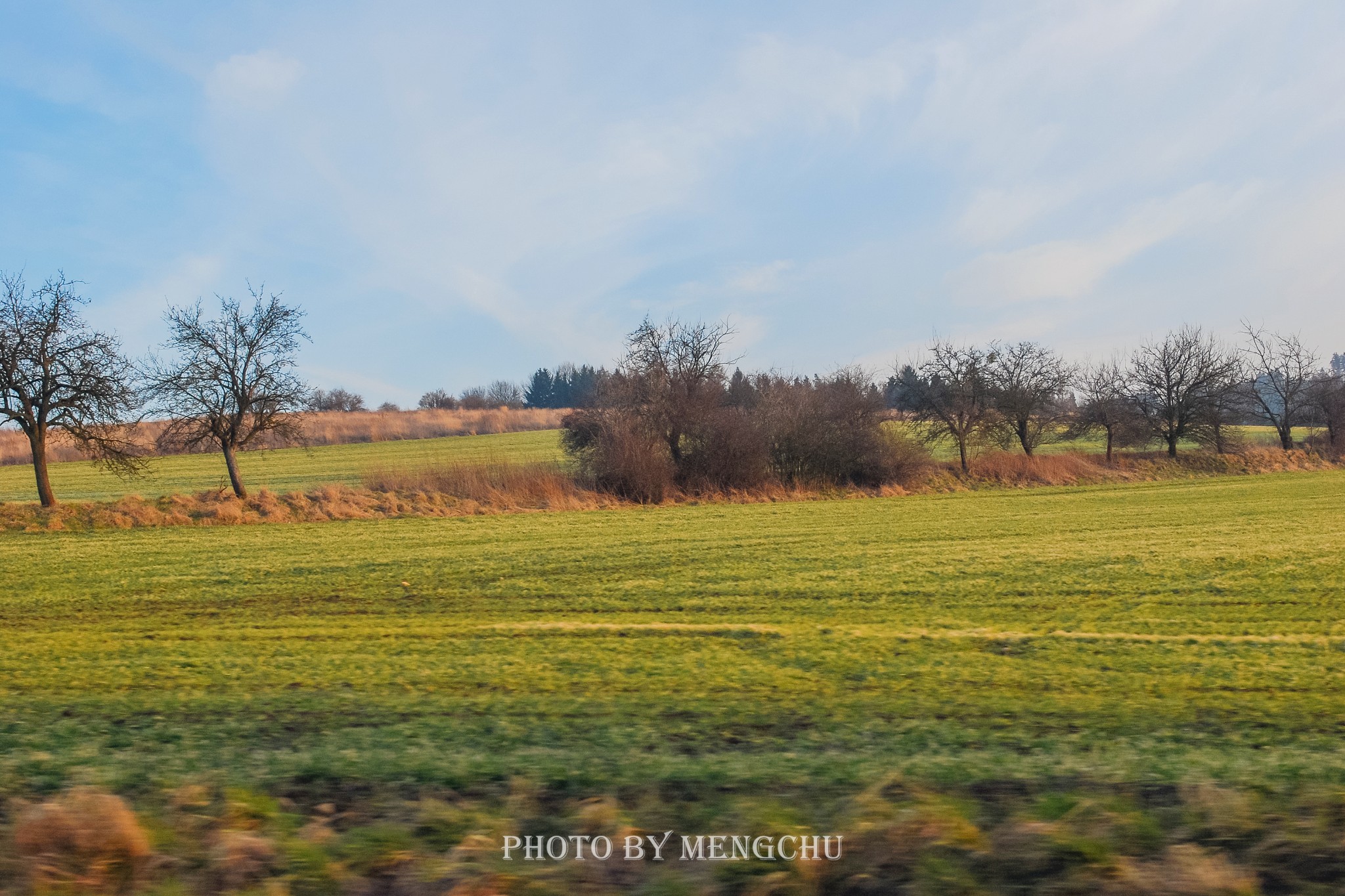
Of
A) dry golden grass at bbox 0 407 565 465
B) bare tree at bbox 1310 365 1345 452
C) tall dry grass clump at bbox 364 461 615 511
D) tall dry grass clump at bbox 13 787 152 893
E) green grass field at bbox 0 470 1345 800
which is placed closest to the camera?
tall dry grass clump at bbox 13 787 152 893

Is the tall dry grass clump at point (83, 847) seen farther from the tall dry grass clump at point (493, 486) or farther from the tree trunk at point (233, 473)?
the tall dry grass clump at point (493, 486)

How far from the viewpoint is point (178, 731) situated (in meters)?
5.52

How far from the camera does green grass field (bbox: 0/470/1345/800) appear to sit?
4758 millimetres

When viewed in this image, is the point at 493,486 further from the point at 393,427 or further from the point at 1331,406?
the point at 1331,406

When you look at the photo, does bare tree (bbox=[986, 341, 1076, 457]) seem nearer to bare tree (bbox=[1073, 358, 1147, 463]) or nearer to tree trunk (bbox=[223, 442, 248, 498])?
bare tree (bbox=[1073, 358, 1147, 463])

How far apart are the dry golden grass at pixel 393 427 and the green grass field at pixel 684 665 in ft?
167

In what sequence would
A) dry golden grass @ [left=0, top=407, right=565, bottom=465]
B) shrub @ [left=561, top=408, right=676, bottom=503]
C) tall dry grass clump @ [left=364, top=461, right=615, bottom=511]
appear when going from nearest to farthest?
tall dry grass clump @ [left=364, top=461, right=615, bottom=511] < shrub @ [left=561, top=408, right=676, bottom=503] < dry golden grass @ [left=0, top=407, right=565, bottom=465]

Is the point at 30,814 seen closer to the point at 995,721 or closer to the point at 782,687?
the point at 782,687

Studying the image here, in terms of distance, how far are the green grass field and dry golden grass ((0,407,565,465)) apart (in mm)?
50831

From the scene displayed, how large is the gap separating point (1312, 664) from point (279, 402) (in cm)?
2737

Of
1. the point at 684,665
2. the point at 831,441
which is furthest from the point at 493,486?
the point at 684,665

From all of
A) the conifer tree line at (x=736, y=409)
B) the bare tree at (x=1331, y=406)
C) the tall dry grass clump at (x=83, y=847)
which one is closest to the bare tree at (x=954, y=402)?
the conifer tree line at (x=736, y=409)

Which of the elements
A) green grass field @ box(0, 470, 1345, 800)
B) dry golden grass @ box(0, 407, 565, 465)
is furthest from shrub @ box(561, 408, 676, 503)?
dry golden grass @ box(0, 407, 565, 465)

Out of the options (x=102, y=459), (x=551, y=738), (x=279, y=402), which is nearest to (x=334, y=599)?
(x=551, y=738)
